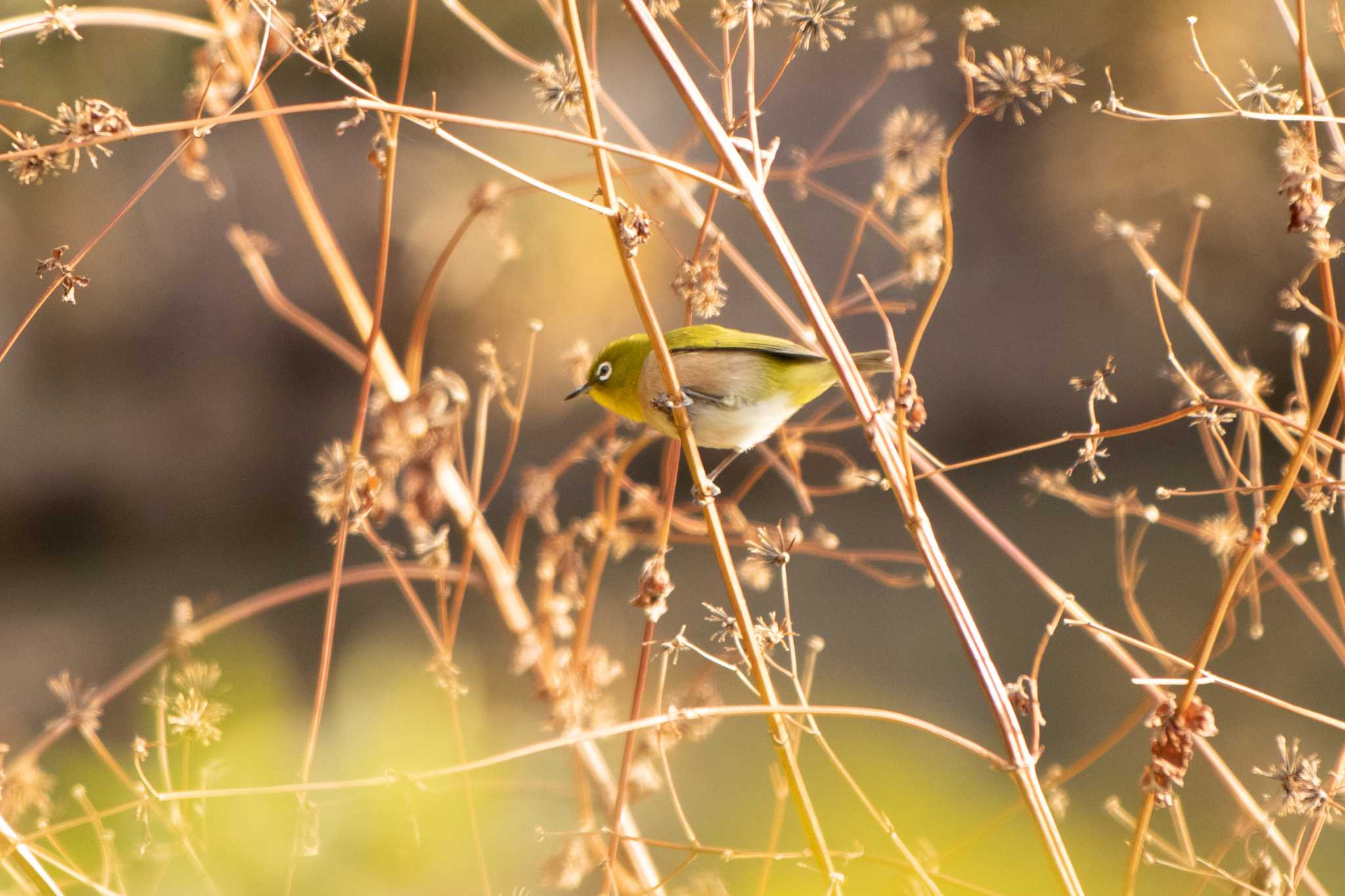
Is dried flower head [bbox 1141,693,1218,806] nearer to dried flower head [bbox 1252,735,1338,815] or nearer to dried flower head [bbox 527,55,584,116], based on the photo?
dried flower head [bbox 1252,735,1338,815]

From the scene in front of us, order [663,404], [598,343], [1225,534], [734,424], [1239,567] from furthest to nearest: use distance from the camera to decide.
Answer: [598,343] → [734,424] → [663,404] → [1225,534] → [1239,567]

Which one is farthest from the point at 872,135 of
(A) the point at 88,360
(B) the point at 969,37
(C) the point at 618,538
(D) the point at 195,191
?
(C) the point at 618,538

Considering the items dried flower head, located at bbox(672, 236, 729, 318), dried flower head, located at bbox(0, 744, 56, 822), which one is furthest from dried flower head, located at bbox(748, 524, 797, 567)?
dried flower head, located at bbox(0, 744, 56, 822)

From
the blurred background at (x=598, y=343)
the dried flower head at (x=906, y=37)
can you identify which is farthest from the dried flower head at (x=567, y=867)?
the blurred background at (x=598, y=343)

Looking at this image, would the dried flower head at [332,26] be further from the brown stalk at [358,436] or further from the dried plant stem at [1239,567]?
the dried plant stem at [1239,567]

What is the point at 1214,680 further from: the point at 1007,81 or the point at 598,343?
the point at 598,343

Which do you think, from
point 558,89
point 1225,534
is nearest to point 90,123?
point 558,89

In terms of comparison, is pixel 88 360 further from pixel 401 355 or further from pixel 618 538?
pixel 618 538
